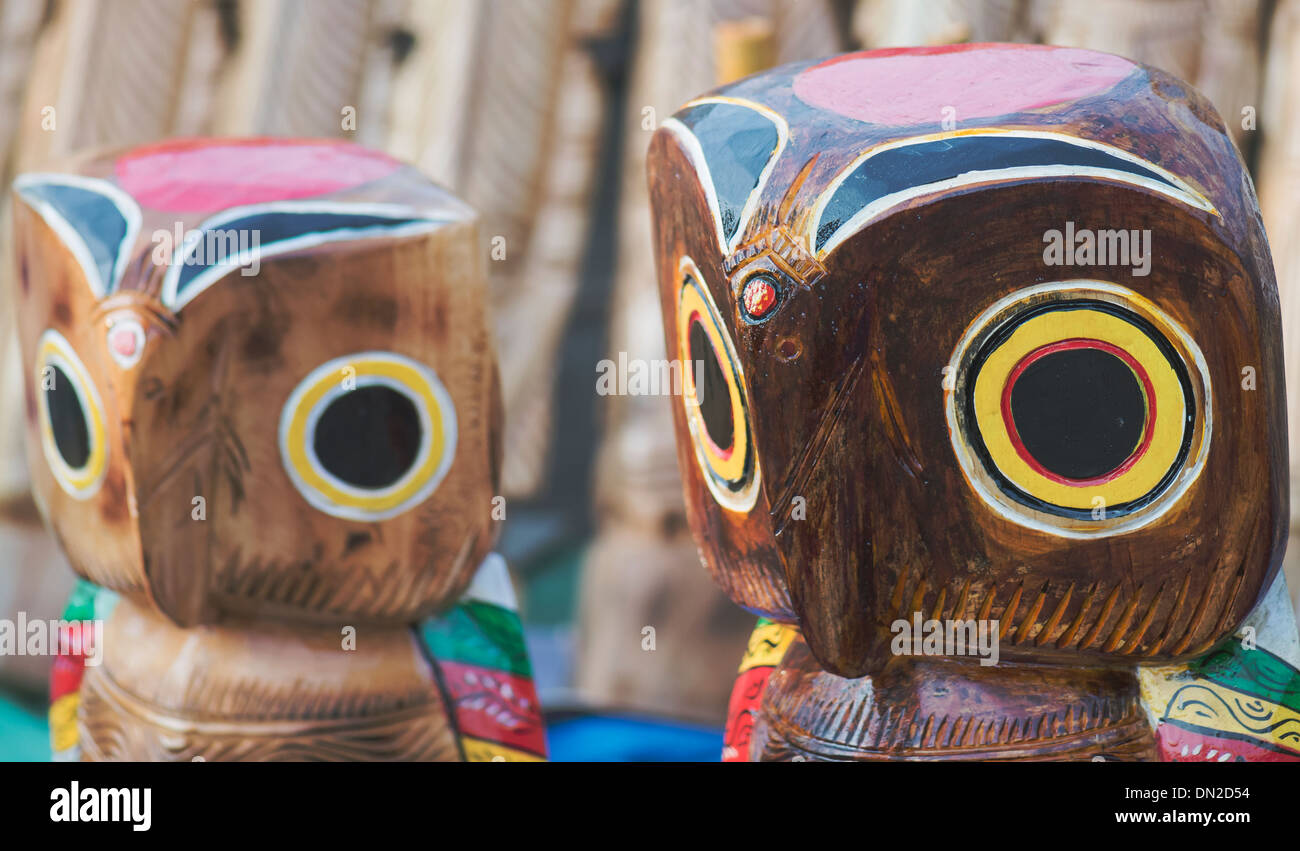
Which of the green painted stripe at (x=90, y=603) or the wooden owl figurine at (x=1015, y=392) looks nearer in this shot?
the wooden owl figurine at (x=1015, y=392)

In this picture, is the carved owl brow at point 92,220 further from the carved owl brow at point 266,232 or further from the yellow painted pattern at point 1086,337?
the yellow painted pattern at point 1086,337

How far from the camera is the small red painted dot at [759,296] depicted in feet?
3.75

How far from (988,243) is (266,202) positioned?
81 centimetres

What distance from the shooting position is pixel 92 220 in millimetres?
1550

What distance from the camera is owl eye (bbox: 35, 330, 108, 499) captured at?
155 centimetres

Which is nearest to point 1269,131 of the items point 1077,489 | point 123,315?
point 1077,489

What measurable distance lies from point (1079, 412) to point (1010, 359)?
8 centimetres

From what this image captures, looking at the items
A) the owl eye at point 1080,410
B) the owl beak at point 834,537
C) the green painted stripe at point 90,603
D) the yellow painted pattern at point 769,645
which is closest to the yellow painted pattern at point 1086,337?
the owl eye at point 1080,410

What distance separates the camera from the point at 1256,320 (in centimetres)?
116

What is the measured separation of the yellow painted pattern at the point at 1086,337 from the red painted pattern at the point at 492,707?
2.57ft

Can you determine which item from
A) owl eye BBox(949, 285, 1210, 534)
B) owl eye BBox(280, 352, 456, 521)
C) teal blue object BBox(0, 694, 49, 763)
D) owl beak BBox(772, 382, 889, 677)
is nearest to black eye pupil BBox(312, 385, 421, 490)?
owl eye BBox(280, 352, 456, 521)

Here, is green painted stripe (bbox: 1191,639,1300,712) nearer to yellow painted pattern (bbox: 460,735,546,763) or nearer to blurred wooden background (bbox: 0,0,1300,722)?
yellow painted pattern (bbox: 460,735,546,763)

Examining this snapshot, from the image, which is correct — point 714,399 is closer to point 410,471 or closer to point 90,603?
point 410,471

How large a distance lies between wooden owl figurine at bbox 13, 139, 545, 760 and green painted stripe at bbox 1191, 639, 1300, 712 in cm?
81
